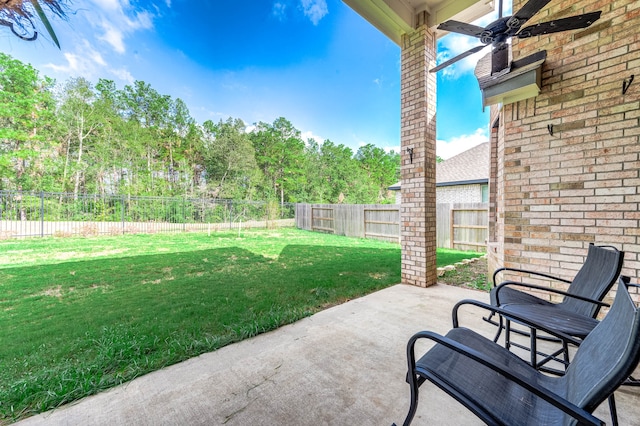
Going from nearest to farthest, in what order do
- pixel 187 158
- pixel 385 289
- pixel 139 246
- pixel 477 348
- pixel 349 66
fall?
pixel 477 348 → pixel 385 289 → pixel 139 246 → pixel 187 158 → pixel 349 66

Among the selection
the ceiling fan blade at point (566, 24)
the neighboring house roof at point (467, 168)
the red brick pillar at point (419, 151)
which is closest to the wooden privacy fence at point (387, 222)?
the neighboring house roof at point (467, 168)

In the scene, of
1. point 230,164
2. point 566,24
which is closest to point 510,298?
point 566,24

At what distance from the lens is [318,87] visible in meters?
24.3

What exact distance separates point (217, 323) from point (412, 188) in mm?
3216

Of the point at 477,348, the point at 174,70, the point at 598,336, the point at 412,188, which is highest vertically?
the point at 174,70

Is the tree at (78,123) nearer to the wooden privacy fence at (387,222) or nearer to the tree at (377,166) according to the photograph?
the wooden privacy fence at (387,222)

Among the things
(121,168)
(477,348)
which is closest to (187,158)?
(121,168)

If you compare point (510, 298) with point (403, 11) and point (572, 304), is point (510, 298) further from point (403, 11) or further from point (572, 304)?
point (403, 11)

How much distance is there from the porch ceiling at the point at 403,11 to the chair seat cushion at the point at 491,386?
13.5ft

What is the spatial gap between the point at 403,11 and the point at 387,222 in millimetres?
7871

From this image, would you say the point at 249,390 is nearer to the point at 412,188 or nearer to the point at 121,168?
the point at 412,188

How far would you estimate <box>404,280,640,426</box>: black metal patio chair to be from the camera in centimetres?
80

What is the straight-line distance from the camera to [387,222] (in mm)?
10609

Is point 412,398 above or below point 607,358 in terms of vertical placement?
below
